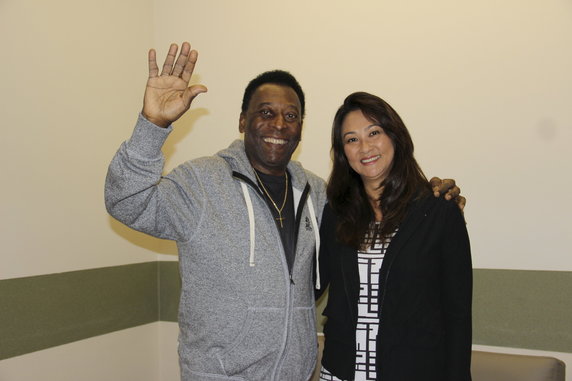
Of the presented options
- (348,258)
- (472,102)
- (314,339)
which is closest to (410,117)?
(472,102)

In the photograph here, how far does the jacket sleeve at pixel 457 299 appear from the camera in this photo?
186 cm

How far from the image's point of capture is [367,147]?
206cm

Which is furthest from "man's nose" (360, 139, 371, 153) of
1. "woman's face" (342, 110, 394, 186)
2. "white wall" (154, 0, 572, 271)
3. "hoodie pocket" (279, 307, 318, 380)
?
"white wall" (154, 0, 572, 271)

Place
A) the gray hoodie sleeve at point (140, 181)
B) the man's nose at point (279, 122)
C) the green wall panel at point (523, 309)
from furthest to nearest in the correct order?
the green wall panel at point (523, 309) < the man's nose at point (279, 122) < the gray hoodie sleeve at point (140, 181)

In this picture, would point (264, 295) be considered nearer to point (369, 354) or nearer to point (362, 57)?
point (369, 354)

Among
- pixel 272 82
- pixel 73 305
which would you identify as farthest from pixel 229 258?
pixel 73 305

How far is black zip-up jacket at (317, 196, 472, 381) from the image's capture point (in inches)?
73.0

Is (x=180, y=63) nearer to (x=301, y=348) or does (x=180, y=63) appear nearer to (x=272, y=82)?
(x=272, y=82)

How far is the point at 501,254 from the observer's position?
8.90ft

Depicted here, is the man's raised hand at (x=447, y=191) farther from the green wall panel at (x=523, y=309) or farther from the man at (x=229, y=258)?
the green wall panel at (x=523, y=309)

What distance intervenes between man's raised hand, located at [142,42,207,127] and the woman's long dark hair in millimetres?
652

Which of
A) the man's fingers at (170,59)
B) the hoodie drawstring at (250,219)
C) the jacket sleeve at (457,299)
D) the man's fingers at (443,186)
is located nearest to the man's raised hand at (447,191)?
the man's fingers at (443,186)

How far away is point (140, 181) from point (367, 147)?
2.79 ft

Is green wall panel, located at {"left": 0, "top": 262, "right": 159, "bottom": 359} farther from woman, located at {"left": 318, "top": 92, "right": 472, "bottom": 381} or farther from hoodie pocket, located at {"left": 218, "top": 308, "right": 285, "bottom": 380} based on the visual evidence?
woman, located at {"left": 318, "top": 92, "right": 472, "bottom": 381}
